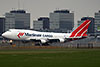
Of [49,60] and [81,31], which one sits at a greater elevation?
[81,31]

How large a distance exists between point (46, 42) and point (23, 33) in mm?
8603

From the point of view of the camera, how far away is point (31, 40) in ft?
391

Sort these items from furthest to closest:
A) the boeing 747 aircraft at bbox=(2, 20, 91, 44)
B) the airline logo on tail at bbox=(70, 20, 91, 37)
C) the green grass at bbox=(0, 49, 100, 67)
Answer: the airline logo on tail at bbox=(70, 20, 91, 37), the boeing 747 aircraft at bbox=(2, 20, 91, 44), the green grass at bbox=(0, 49, 100, 67)

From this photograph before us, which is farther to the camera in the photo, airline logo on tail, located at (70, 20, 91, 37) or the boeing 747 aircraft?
airline logo on tail, located at (70, 20, 91, 37)

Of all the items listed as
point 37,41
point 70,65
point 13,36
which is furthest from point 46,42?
point 70,65

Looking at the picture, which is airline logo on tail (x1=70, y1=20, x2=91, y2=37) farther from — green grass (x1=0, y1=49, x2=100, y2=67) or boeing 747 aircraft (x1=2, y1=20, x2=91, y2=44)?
green grass (x1=0, y1=49, x2=100, y2=67)

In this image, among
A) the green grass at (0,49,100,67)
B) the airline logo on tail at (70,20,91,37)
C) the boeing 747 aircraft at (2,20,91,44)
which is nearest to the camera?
the green grass at (0,49,100,67)

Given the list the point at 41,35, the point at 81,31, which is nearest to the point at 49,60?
the point at 41,35

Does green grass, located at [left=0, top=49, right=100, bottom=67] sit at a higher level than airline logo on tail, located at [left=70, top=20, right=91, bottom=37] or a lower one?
lower

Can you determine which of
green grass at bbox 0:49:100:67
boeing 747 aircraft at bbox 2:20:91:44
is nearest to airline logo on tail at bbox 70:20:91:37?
boeing 747 aircraft at bbox 2:20:91:44

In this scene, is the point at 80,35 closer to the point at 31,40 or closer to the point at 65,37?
the point at 65,37

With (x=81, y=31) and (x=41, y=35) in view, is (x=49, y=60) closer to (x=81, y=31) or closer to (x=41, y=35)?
(x=41, y=35)

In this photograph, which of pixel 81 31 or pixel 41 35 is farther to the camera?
pixel 81 31

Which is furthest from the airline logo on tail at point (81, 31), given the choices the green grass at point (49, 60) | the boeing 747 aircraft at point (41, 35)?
the green grass at point (49, 60)
